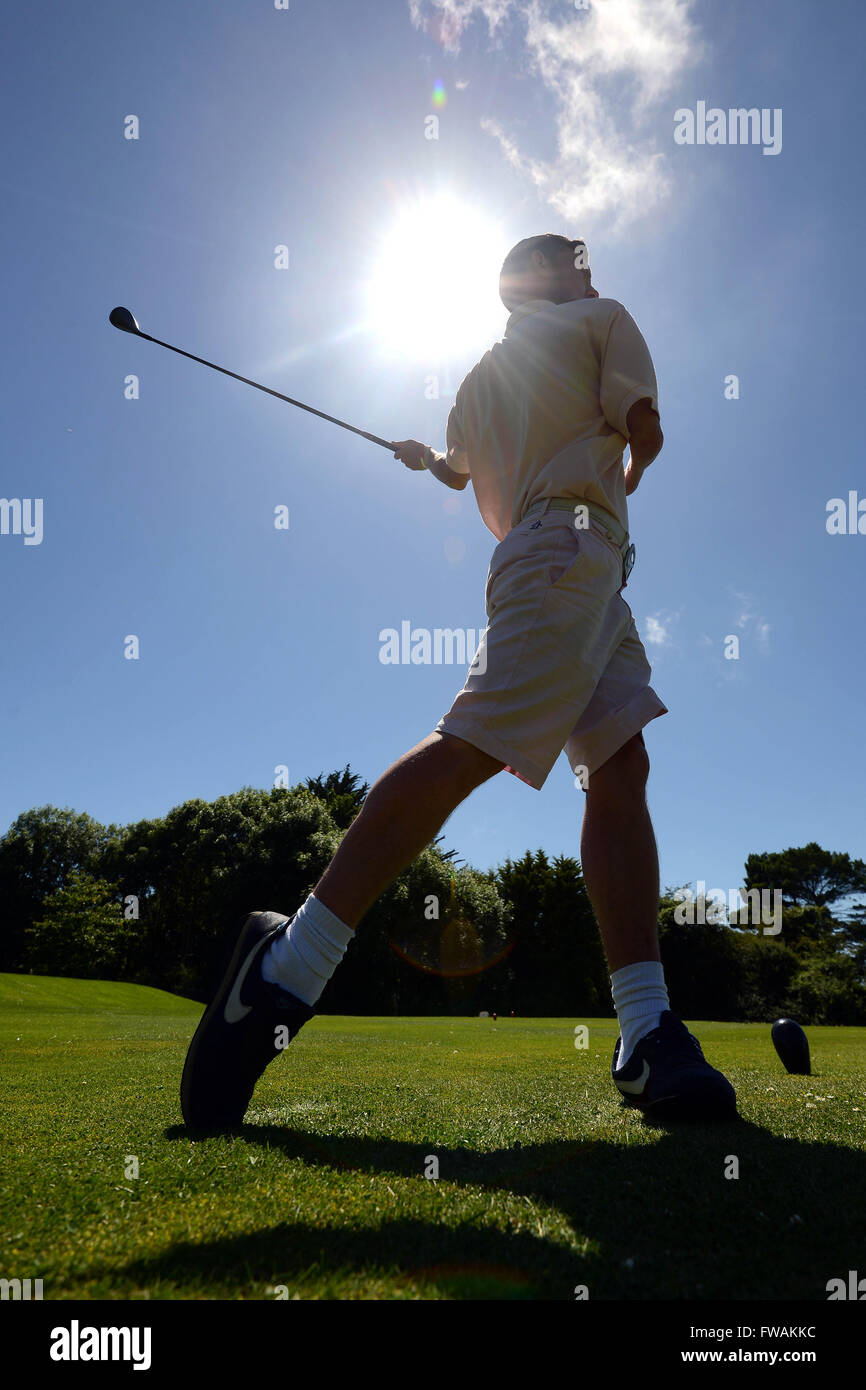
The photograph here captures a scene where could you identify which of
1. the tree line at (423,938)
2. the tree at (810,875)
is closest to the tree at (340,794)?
the tree line at (423,938)

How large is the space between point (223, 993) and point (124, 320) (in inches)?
141

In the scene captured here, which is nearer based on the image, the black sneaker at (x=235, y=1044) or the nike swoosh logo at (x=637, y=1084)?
the black sneaker at (x=235, y=1044)

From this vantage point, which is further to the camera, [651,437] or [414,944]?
[414,944]

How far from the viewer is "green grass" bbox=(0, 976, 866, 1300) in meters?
1.09

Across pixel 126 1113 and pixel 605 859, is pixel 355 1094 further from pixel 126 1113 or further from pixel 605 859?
pixel 605 859

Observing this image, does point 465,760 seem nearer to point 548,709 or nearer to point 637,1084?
point 548,709

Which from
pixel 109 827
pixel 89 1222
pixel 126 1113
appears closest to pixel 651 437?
pixel 89 1222

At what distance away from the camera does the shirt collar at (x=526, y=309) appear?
3.01 meters

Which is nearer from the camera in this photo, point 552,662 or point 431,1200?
point 431,1200

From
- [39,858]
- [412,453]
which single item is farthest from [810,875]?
[412,453]

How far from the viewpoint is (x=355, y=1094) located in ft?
9.93

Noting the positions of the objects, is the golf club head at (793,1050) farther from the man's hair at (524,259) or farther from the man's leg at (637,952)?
the man's hair at (524,259)

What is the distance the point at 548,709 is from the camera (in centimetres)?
222
